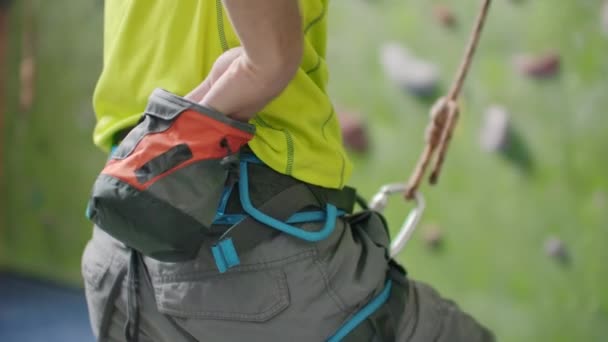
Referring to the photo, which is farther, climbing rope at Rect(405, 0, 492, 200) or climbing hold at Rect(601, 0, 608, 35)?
climbing hold at Rect(601, 0, 608, 35)

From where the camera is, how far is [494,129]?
1.82m

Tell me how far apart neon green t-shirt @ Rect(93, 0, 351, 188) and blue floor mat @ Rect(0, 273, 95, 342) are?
1.86 m

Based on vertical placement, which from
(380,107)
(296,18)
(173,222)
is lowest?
(380,107)

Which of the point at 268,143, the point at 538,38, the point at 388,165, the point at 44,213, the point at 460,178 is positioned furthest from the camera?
the point at 44,213

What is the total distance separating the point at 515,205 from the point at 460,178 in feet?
0.56

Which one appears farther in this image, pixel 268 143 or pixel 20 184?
pixel 20 184

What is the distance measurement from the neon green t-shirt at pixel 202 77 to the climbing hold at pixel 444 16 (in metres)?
1.21

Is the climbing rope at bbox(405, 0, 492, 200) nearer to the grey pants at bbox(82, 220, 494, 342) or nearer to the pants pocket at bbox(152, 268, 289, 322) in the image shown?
the grey pants at bbox(82, 220, 494, 342)

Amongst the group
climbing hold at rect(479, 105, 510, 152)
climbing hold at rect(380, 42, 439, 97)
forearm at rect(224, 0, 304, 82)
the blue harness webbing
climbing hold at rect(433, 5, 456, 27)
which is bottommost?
climbing hold at rect(479, 105, 510, 152)

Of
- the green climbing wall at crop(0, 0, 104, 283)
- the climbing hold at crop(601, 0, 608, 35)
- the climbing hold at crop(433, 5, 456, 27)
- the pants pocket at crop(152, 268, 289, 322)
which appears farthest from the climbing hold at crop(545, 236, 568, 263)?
the green climbing wall at crop(0, 0, 104, 283)

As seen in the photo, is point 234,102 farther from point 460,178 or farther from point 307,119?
point 460,178

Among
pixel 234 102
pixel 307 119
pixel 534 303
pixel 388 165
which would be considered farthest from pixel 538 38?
pixel 234 102

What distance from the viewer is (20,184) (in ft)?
9.87

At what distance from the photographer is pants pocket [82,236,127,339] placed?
2.41 feet
